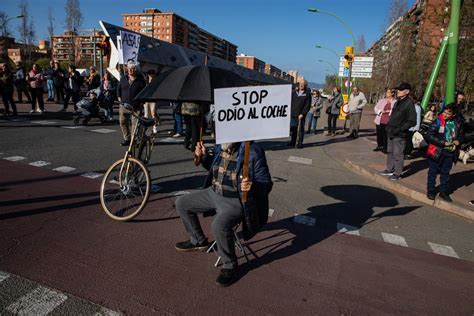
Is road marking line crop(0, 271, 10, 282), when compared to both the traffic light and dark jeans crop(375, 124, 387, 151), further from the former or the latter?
the traffic light

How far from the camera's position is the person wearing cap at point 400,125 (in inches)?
261

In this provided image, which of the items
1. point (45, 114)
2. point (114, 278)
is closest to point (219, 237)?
point (114, 278)

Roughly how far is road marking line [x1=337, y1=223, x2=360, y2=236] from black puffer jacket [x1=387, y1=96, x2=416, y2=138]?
310 cm

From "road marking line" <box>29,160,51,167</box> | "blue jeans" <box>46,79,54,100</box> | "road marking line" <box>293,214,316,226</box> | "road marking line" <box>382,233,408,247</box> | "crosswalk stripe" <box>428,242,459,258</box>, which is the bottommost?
"crosswalk stripe" <box>428,242,459,258</box>

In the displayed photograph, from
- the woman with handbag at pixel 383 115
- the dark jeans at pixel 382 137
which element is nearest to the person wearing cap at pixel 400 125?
the woman with handbag at pixel 383 115

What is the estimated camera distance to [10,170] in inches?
226

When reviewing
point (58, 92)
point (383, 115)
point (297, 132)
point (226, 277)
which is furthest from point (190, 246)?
point (58, 92)

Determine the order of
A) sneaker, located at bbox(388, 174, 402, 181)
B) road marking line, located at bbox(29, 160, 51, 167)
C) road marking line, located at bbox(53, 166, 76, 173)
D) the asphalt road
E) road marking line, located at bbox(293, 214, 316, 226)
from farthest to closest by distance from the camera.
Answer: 1. sneaker, located at bbox(388, 174, 402, 181)
2. road marking line, located at bbox(29, 160, 51, 167)
3. road marking line, located at bbox(53, 166, 76, 173)
4. road marking line, located at bbox(293, 214, 316, 226)
5. the asphalt road

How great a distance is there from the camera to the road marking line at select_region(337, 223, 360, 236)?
14.5 feet

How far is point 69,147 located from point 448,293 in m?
7.90

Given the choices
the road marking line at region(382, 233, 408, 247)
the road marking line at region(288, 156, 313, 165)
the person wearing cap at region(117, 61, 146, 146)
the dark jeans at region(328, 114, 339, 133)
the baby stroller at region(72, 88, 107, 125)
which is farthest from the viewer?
the dark jeans at region(328, 114, 339, 133)

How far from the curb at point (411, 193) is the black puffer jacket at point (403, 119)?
1.03 metres

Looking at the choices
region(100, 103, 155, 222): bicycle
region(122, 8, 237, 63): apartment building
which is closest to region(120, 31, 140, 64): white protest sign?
region(100, 103, 155, 222): bicycle

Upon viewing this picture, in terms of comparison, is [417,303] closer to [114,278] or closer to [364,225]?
[364,225]
